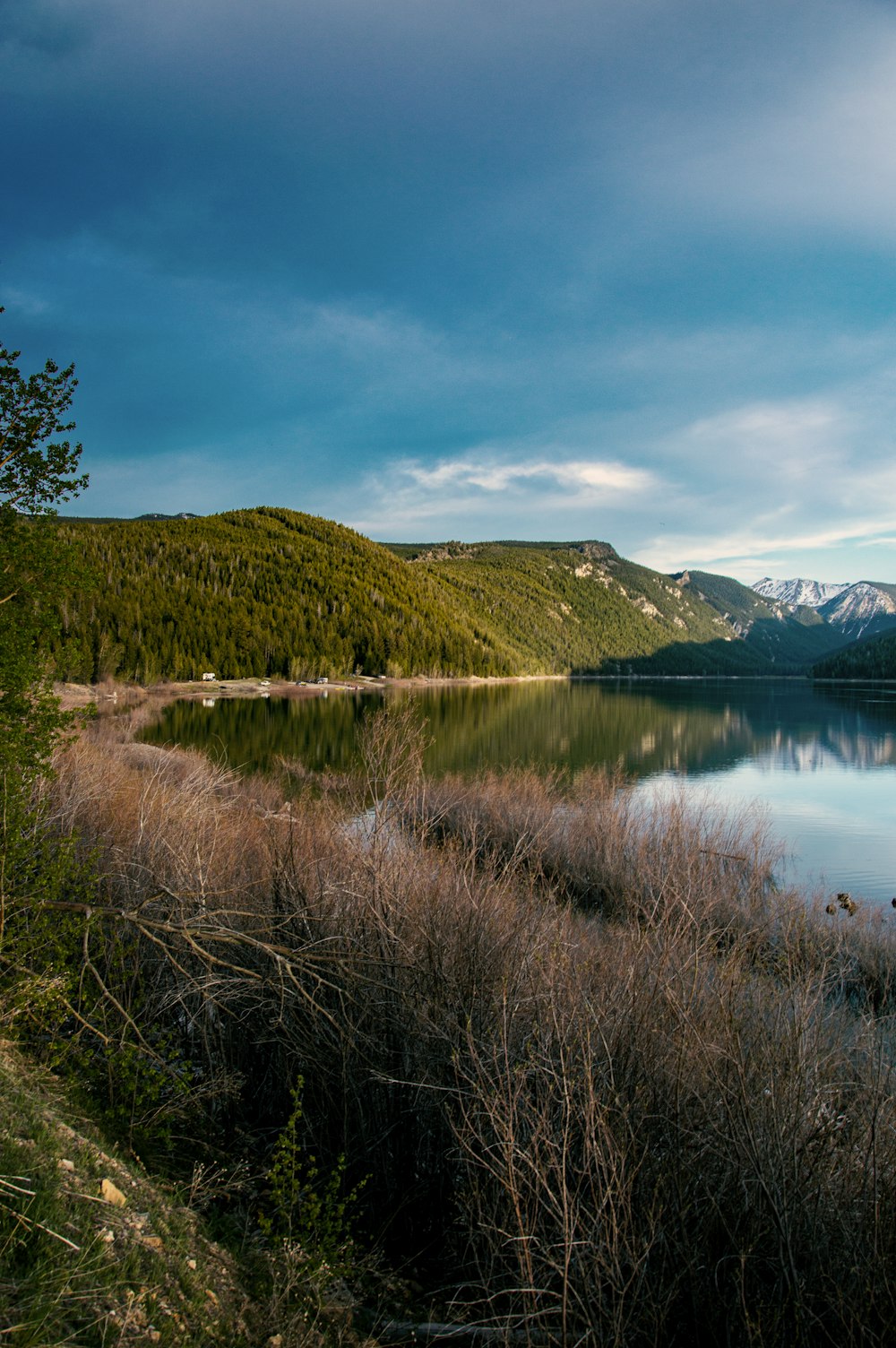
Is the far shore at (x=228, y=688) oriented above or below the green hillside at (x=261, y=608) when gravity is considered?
below

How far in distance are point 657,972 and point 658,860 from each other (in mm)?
9243

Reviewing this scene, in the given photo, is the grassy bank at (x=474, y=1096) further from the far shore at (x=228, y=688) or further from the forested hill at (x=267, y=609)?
the forested hill at (x=267, y=609)

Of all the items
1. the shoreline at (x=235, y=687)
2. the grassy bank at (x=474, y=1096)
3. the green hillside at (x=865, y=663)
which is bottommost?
the shoreline at (x=235, y=687)

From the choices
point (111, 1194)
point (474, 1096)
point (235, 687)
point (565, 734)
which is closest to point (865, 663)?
point (235, 687)

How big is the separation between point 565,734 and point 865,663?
431 ft

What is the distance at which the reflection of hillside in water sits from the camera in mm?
35562

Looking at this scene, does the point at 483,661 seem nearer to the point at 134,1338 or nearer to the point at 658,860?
the point at 658,860

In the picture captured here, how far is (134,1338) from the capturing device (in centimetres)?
304

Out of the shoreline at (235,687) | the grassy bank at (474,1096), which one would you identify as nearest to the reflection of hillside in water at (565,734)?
the shoreline at (235,687)

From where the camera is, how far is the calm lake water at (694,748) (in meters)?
22.3

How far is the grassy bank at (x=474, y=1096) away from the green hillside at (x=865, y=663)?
15520cm

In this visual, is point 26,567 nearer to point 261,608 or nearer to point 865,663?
point 261,608

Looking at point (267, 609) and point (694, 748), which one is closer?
point (694, 748)

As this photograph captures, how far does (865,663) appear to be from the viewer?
15125 centimetres
